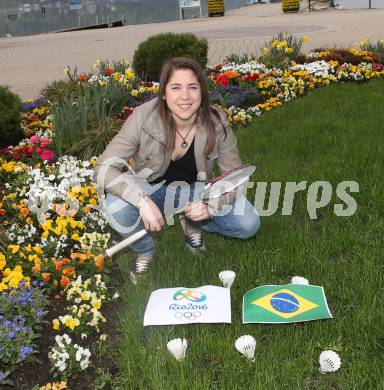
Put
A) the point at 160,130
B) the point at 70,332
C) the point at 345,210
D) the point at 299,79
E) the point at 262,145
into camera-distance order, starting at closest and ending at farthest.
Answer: the point at 70,332, the point at 160,130, the point at 345,210, the point at 262,145, the point at 299,79

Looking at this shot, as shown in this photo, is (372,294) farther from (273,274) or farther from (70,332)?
(70,332)

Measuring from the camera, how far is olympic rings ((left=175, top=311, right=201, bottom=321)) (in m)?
2.84

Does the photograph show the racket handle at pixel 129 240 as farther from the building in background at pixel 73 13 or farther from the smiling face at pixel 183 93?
the building in background at pixel 73 13

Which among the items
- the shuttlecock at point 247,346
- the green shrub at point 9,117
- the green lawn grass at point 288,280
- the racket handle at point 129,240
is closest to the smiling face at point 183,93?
the racket handle at point 129,240

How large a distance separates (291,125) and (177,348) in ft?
14.1

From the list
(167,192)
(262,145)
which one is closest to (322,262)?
(167,192)

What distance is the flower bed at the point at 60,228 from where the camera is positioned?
2.70 meters

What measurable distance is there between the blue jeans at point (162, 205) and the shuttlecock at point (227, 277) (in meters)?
0.50

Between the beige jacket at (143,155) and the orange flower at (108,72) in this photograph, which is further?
the orange flower at (108,72)

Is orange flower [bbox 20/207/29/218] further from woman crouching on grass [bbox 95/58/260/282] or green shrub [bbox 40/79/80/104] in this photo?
green shrub [bbox 40/79/80/104]

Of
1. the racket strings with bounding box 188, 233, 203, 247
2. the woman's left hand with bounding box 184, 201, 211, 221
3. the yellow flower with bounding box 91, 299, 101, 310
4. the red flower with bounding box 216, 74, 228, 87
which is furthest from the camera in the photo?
the red flower with bounding box 216, 74, 228, 87

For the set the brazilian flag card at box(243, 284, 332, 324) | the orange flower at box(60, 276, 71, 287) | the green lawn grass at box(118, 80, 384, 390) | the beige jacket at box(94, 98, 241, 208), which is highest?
the beige jacket at box(94, 98, 241, 208)

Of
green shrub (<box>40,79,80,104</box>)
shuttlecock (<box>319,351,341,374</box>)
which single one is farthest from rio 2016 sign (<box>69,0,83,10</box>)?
shuttlecock (<box>319,351,341,374</box>)

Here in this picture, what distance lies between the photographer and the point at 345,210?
4156mm
